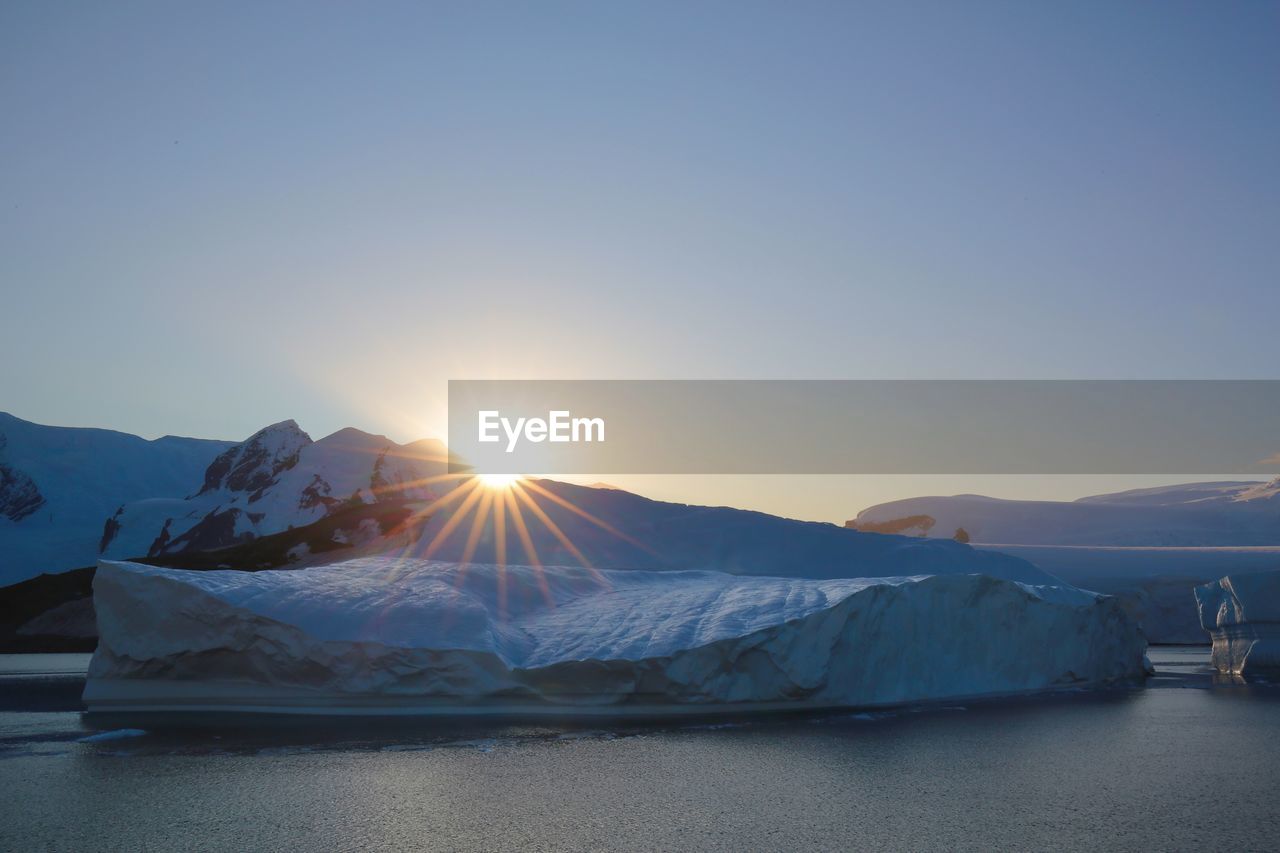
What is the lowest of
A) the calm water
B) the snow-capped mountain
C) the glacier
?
the calm water

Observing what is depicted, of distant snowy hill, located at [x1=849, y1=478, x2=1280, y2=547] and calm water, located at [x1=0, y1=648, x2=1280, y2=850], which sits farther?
distant snowy hill, located at [x1=849, y1=478, x2=1280, y2=547]

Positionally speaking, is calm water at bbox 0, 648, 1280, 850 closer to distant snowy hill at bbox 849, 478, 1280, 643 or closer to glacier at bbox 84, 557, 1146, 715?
glacier at bbox 84, 557, 1146, 715

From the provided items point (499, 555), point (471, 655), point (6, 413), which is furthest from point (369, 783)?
point (6, 413)

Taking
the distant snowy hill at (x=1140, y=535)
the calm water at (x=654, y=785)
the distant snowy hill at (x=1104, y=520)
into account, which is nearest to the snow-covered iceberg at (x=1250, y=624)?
the calm water at (x=654, y=785)

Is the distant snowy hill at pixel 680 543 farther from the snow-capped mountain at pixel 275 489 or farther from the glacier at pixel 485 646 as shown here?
the snow-capped mountain at pixel 275 489

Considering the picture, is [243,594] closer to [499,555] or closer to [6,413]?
[499,555]

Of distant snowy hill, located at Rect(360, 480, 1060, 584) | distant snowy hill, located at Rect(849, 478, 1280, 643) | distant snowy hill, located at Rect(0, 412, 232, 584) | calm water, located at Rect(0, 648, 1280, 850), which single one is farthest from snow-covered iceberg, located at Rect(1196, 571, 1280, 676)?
distant snowy hill, located at Rect(0, 412, 232, 584)

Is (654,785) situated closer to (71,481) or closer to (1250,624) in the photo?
(1250,624)

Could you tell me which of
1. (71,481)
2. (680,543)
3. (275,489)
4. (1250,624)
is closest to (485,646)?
(680,543)
